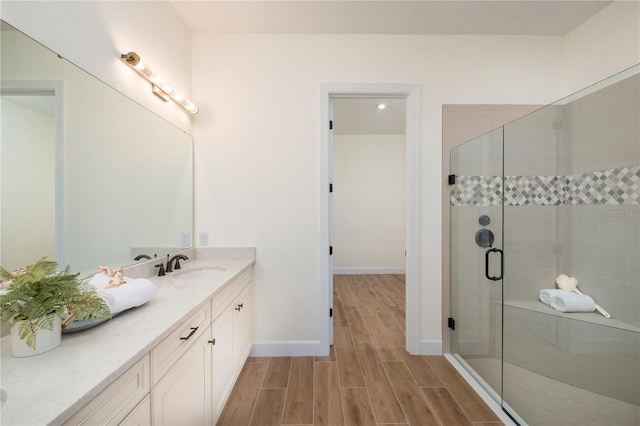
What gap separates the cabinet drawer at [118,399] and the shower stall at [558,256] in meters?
2.08

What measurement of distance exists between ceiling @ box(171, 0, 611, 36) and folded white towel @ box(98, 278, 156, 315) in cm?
209

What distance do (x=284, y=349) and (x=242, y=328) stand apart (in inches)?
20.4

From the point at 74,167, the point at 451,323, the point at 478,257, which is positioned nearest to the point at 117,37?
the point at 74,167

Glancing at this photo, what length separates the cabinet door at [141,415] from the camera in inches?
30.0

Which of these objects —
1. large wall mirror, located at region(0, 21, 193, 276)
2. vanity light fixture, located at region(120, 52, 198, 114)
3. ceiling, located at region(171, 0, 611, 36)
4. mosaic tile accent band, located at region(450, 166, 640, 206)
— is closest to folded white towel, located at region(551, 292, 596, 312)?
mosaic tile accent band, located at region(450, 166, 640, 206)

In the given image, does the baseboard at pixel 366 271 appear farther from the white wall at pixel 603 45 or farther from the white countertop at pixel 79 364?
the white countertop at pixel 79 364

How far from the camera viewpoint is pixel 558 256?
1800 millimetres

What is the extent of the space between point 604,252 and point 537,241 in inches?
13.0

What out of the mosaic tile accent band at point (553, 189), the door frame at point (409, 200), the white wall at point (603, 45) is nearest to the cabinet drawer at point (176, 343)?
the door frame at point (409, 200)

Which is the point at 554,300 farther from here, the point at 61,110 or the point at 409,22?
the point at 61,110

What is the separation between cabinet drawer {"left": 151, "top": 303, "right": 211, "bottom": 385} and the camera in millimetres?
888

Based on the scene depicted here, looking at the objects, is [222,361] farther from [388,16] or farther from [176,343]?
[388,16]

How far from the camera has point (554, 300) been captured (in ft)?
5.76

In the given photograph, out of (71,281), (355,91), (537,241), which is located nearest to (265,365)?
(71,281)
